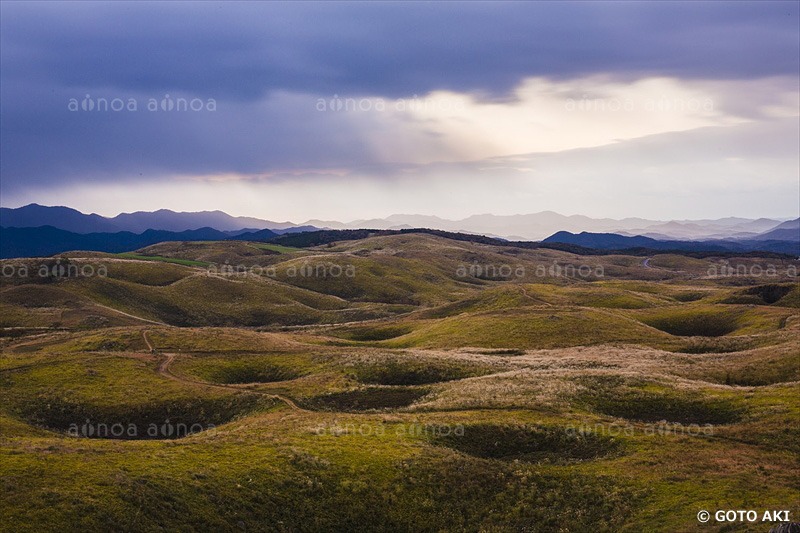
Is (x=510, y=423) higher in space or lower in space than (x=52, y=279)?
lower

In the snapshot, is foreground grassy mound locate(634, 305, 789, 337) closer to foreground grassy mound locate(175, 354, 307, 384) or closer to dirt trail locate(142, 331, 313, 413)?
foreground grassy mound locate(175, 354, 307, 384)

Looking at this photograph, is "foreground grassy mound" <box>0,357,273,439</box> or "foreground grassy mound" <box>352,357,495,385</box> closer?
"foreground grassy mound" <box>0,357,273,439</box>

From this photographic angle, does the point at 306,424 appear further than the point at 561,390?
No

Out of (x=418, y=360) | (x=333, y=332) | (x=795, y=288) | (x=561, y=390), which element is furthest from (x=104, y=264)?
(x=795, y=288)

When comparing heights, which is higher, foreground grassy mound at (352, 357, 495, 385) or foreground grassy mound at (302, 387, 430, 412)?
foreground grassy mound at (352, 357, 495, 385)

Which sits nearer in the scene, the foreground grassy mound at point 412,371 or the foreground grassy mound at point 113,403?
the foreground grassy mound at point 113,403

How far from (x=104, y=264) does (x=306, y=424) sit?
16790cm

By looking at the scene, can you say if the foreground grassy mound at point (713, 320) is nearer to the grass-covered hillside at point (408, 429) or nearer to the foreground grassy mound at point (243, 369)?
the grass-covered hillside at point (408, 429)

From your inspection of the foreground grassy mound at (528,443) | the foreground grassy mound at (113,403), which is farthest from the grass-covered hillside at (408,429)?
the foreground grassy mound at (113,403)

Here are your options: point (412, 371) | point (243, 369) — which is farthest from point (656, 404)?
point (243, 369)

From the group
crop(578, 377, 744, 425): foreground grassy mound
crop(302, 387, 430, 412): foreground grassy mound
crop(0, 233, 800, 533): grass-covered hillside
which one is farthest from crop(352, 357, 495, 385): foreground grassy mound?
crop(578, 377, 744, 425): foreground grassy mound

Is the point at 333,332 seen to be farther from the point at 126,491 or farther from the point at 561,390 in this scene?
the point at 126,491

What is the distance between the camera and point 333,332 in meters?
123

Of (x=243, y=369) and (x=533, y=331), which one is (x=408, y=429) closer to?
(x=243, y=369)
